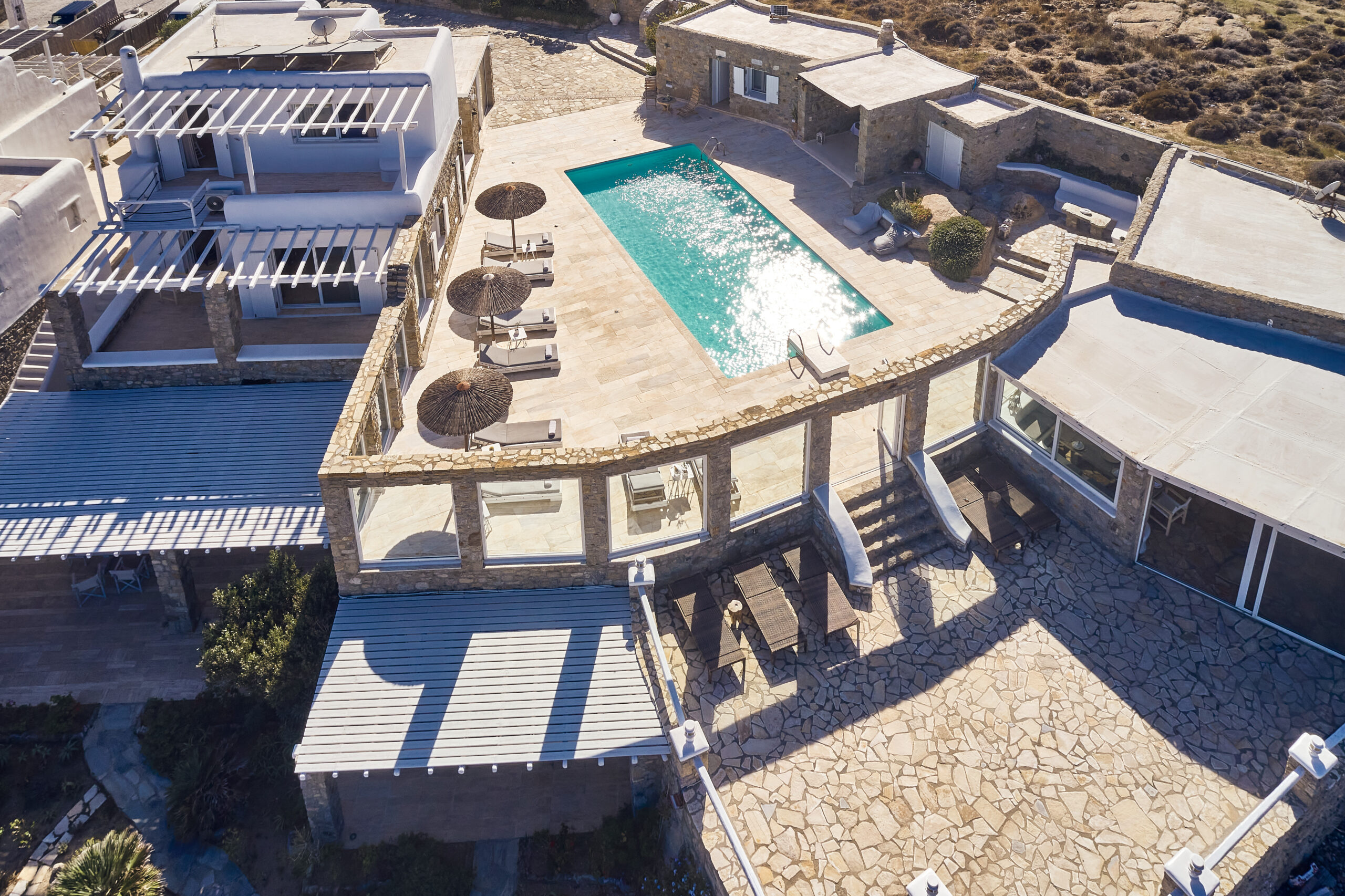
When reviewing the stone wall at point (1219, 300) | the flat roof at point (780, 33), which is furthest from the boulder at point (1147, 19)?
the stone wall at point (1219, 300)

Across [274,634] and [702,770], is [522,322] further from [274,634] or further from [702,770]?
[702,770]

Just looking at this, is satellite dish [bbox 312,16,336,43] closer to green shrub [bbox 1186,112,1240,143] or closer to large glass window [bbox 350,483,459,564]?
large glass window [bbox 350,483,459,564]

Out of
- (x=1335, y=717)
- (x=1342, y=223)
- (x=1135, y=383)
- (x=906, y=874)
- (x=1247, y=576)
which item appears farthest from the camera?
(x=1342, y=223)

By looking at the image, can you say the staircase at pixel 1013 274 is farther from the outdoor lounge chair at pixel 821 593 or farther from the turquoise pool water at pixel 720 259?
the outdoor lounge chair at pixel 821 593

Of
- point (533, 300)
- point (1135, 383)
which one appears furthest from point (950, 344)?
point (533, 300)

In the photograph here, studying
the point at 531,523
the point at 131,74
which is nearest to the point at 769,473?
the point at 531,523

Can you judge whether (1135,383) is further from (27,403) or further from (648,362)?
(27,403)
